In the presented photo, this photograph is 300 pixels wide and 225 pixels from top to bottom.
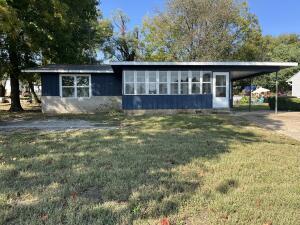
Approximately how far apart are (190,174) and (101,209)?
6.16 ft

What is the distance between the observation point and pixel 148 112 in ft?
58.5

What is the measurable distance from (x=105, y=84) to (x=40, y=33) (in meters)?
4.89

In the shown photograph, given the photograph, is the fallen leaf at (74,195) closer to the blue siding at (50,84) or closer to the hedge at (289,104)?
the blue siding at (50,84)

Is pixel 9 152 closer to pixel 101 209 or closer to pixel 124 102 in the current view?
pixel 101 209

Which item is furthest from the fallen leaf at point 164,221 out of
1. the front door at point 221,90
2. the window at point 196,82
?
the front door at point 221,90

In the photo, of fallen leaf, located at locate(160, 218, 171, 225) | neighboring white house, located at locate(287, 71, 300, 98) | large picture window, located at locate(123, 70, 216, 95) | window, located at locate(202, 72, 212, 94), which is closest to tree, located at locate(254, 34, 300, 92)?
neighboring white house, located at locate(287, 71, 300, 98)

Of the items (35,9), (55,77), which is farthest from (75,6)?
(55,77)

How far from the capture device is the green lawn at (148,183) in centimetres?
351

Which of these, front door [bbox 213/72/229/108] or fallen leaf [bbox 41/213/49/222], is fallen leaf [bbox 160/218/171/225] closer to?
fallen leaf [bbox 41/213/49/222]

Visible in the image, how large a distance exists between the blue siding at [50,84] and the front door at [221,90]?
386 inches

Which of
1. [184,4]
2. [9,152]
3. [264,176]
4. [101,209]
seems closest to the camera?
[101,209]

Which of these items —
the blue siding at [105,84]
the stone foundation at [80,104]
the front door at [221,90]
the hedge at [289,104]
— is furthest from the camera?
the hedge at [289,104]

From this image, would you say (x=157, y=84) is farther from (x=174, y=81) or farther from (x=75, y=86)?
(x=75, y=86)

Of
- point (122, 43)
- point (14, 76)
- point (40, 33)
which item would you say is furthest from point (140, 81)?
point (122, 43)
